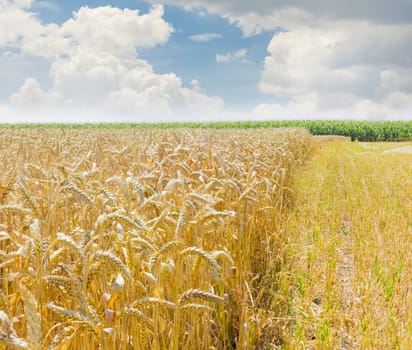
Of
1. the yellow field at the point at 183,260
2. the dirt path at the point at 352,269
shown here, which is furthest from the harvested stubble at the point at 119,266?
the dirt path at the point at 352,269

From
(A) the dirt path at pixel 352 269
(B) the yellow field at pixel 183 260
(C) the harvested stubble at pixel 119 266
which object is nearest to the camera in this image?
(C) the harvested stubble at pixel 119 266

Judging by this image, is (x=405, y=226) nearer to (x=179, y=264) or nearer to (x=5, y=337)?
(x=179, y=264)

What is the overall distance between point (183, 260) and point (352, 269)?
3.69m

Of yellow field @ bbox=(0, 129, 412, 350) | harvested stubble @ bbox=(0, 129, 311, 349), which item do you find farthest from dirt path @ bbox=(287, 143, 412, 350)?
harvested stubble @ bbox=(0, 129, 311, 349)

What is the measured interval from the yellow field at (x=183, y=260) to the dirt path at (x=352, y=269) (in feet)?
0.07

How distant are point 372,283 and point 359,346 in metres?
1.14

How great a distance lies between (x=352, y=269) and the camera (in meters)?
5.99

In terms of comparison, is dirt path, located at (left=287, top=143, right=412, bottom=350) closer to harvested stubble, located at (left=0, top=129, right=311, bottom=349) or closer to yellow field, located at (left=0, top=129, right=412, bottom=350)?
yellow field, located at (left=0, top=129, right=412, bottom=350)

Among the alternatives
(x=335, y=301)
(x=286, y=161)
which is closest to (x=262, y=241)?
(x=335, y=301)

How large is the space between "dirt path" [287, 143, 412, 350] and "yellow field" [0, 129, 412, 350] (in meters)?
0.02

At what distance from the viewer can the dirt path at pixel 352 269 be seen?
407 cm

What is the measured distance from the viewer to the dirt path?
4.07m

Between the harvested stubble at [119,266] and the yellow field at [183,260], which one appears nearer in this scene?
the harvested stubble at [119,266]

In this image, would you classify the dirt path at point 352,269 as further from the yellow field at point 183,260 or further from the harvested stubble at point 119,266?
the harvested stubble at point 119,266
